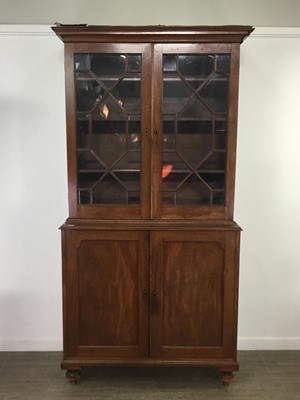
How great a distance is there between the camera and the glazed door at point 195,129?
2.10m

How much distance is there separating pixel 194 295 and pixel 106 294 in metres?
0.51

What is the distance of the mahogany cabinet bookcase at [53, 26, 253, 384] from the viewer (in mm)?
2125

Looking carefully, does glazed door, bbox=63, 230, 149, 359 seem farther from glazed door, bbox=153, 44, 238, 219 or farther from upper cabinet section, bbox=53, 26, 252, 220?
glazed door, bbox=153, 44, 238, 219

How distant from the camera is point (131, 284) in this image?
2.21 meters

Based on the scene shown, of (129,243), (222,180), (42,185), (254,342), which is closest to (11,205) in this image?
(42,185)

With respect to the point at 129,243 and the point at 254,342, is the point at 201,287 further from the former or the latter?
the point at 254,342

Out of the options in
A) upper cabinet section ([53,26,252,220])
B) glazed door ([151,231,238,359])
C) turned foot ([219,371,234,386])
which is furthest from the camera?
turned foot ([219,371,234,386])

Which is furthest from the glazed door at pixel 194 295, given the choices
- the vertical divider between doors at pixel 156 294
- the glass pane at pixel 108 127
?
the glass pane at pixel 108 127

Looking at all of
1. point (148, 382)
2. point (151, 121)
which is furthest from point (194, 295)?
point (151, 121)

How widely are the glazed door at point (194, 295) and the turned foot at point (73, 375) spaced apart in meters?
0.47

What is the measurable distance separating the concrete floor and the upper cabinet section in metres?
1.02

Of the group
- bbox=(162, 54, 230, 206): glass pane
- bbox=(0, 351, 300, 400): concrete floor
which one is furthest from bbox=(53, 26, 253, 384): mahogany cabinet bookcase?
bbox=(0, 351, 300, 400): concrete floor

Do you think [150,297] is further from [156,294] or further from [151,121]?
[151,121]

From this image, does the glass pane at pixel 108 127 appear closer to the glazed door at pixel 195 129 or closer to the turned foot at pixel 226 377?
the glazed door at pixel 195 129
